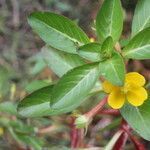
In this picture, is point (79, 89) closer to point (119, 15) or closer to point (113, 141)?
point (119, 15)

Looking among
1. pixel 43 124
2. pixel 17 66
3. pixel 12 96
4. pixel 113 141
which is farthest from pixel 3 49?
pixel 113 141

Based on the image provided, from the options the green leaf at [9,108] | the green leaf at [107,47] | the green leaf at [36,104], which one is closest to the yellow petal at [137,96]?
the green leaf at [107,47]

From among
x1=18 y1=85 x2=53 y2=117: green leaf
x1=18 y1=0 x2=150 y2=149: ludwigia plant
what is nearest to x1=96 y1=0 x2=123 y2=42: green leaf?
x1=18 y1=0 x2=150 y2=149: ludwigia plant

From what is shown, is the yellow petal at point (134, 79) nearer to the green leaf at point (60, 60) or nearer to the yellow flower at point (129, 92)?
the yellow flower at point (129, 92)

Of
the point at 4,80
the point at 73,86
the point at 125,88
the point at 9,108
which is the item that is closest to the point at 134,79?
the point at 125,88

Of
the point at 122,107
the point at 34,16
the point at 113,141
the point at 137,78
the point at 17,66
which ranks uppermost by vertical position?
the point at 34,16

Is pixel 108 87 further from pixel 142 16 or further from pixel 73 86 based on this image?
pixel 142 16
